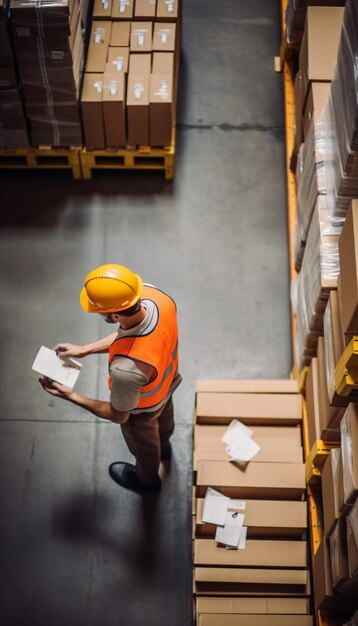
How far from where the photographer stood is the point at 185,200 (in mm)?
6773

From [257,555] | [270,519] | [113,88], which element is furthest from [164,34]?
[257,555]

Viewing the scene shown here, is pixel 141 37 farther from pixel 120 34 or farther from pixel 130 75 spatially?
pixel 130 75

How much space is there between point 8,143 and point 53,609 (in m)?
4.05

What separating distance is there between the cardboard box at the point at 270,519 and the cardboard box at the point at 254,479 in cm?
9

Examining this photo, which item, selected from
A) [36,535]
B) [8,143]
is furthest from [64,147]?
[36,535]

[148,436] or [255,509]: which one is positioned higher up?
[148,436]

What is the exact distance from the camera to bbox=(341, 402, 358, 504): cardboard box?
137 inches

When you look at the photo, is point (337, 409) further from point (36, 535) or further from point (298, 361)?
point (36, 535)

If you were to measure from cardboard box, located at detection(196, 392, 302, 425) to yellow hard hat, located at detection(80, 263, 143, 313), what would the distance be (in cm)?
146

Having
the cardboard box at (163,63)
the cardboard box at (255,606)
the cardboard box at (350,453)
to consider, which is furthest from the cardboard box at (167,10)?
the cardboard box at (255,606)

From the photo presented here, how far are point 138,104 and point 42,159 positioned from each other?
115 centimetres

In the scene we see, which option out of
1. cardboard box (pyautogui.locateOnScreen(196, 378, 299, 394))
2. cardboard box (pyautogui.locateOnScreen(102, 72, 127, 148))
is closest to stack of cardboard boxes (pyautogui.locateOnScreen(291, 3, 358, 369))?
cardboard box (pyautogui.locateOnScreen(196, 378, 299, 394))

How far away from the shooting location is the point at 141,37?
648 centimetres

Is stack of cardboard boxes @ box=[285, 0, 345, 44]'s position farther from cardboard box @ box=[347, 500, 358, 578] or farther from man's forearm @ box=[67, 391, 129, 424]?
cardboard box @ box=[347, 500, 358, 578]
